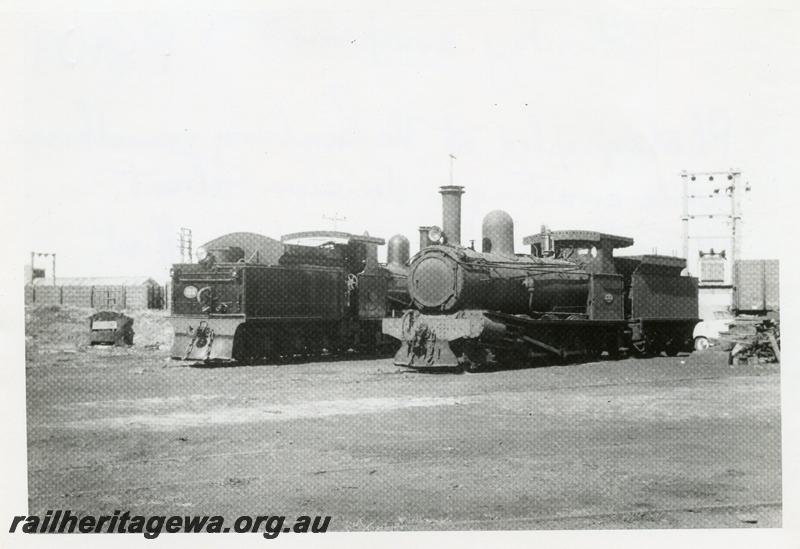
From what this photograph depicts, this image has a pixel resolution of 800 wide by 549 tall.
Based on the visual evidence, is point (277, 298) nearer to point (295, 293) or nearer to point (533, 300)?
point (295, 293)

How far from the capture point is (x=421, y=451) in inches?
314

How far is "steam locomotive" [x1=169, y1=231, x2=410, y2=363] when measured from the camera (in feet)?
55.8

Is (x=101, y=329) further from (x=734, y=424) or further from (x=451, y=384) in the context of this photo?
(x=734, y=424)

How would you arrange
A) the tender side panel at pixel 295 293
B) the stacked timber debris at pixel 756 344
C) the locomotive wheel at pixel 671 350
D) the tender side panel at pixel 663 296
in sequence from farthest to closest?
1. the locomotive wheel at pixel 671 350
2. the tender side panel at pixel 663 296
3. the tender side panel at pixel 295 293
4. the stacked timber debris at pixel 756 344

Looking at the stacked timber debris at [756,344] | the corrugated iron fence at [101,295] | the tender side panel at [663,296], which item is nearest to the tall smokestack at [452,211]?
the tender side panel at [663,296]

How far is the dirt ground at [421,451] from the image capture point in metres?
6.30

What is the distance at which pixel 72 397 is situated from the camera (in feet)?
39.1

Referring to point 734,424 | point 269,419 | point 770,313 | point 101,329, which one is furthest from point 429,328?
point 101,329

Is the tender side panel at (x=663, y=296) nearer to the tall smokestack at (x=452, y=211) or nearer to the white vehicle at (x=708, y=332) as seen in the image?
the white vehicle at (x=708, y=332)

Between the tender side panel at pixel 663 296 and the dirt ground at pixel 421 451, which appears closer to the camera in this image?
the dirt ground at pixel 421 451

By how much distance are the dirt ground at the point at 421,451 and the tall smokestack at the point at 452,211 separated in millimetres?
4522

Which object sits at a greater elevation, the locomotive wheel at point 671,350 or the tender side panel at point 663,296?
the tender side panel at point 663,296

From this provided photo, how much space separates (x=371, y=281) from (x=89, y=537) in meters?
14.9

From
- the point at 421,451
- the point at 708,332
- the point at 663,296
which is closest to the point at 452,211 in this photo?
the point at 663,296
